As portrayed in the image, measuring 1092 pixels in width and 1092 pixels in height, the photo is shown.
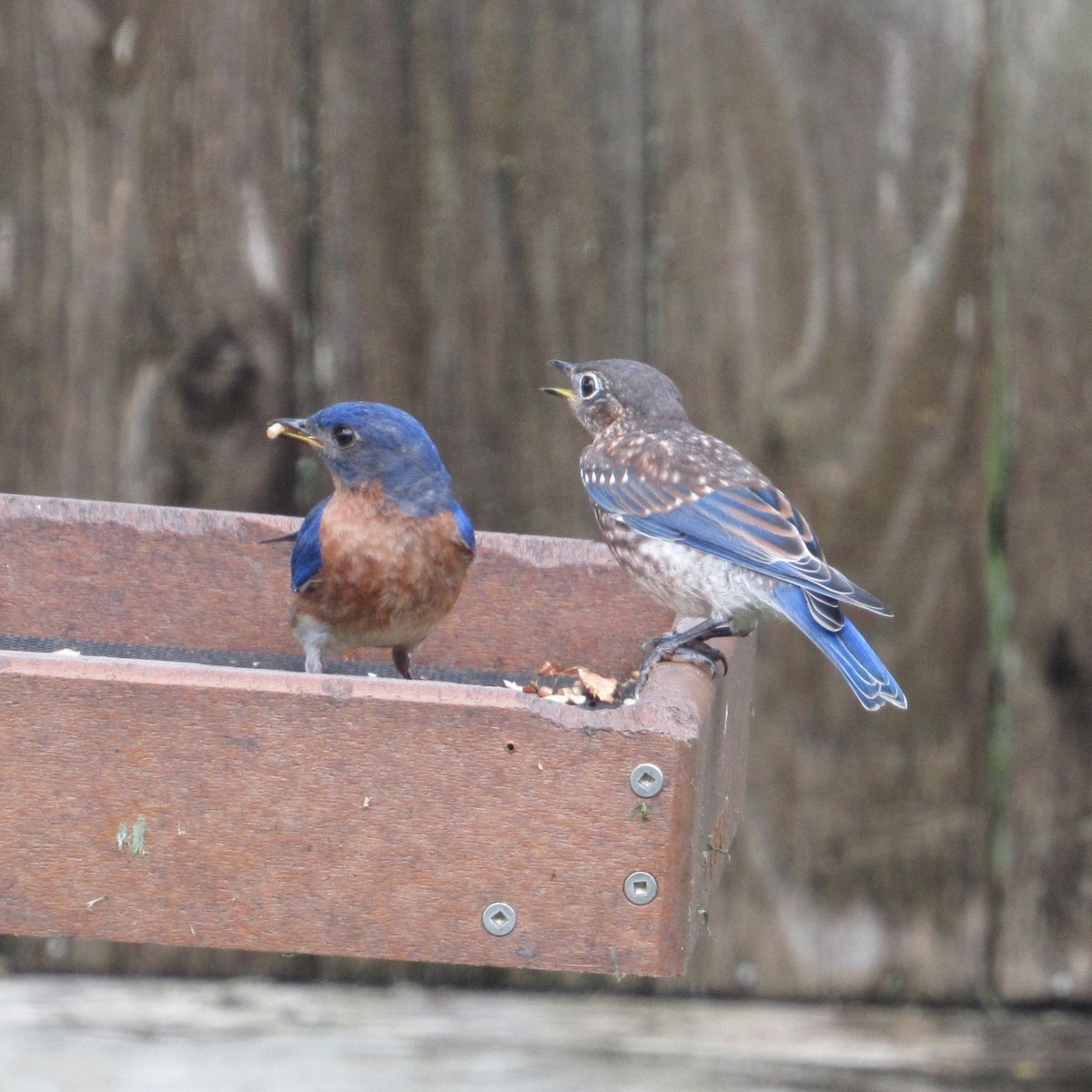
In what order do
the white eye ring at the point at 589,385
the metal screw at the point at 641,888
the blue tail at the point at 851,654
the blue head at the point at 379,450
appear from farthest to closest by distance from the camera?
1. the white eye ring at the point at 589,385
2. the blue head at the point at 379,450
3. the blue tail at the point at 851,654
4. the metal screw at the point at 641,888

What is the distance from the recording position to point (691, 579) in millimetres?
2971

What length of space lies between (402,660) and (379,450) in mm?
340

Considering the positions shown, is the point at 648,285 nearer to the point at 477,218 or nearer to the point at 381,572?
the point at 477,218

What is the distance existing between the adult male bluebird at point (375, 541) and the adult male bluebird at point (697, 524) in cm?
33

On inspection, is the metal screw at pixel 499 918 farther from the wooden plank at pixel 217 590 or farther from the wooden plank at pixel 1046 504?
the wooden plank at pixel 1046 504

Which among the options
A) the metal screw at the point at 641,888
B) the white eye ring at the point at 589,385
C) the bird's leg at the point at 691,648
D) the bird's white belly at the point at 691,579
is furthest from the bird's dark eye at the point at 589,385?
the metal screw at the point at 641,888

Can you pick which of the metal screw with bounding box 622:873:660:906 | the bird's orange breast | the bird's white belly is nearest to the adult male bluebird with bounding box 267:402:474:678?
the bird's orange breast

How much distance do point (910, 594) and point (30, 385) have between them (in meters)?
1.60

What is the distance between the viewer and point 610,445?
3.15m

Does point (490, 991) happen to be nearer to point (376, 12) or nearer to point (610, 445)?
point (610, 445)

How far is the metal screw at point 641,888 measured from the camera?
1.91 metres

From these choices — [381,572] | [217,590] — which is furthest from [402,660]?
[217,590]

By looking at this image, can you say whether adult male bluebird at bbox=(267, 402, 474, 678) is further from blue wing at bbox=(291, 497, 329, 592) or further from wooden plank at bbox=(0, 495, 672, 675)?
wooden plank at bbox=(0, 495, 672, 675)

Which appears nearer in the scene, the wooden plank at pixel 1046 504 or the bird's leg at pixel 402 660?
the bird's leg at pixel 402 660
